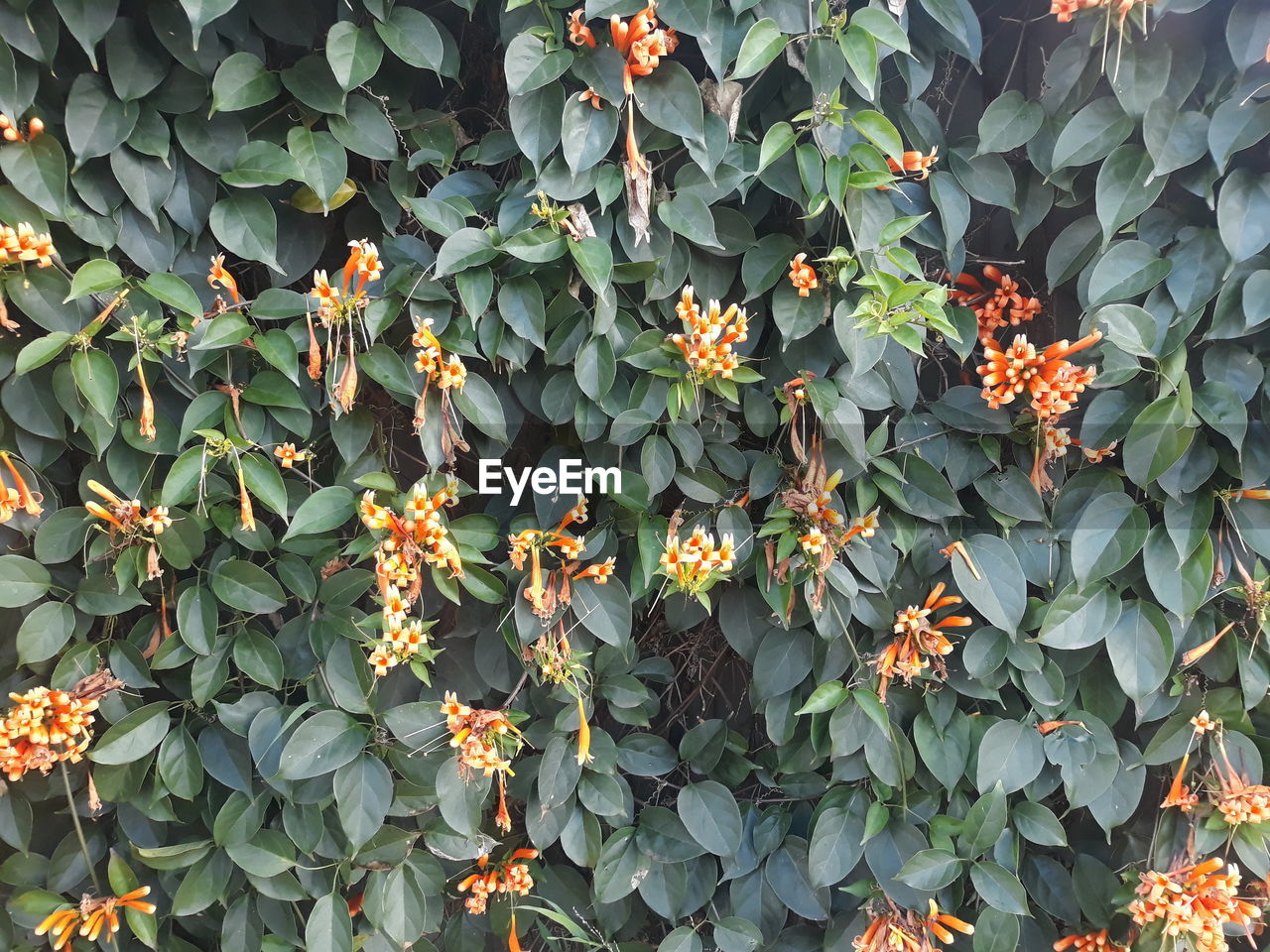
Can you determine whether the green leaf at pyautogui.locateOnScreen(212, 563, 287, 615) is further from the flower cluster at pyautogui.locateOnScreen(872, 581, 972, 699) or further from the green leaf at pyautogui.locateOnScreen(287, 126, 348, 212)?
the flower cluster at pyautogui.locateOnScreen(872, 581, 972, 699)

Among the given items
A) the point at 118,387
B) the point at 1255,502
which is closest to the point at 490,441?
the point at 118,387

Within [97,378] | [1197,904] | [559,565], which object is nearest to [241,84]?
[97,378]

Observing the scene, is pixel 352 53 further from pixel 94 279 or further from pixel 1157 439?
pixel 1157 439

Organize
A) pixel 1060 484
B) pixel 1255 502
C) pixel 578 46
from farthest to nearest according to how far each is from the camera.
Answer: pixel 1060 484
pixel 1255 502
pixel 578 46

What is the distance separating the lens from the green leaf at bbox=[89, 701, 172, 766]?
4.17 ft

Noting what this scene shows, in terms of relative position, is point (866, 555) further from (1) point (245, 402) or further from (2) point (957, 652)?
(1) point (245, 402)

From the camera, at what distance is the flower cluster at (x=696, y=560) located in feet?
3.77

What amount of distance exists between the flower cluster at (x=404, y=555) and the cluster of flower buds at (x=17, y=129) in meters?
0.68

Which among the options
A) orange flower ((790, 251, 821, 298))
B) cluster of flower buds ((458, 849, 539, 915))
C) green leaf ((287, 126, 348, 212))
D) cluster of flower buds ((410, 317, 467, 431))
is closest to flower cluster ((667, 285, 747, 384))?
orange flower ((790, 251, 821, 298))

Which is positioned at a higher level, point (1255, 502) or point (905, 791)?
point (1255, 502)

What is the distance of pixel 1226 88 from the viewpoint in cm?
116

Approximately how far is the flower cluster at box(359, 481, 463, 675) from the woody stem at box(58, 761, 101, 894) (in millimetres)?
620

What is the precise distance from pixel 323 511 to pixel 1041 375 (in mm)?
1124

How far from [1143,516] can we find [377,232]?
1.33 metres
